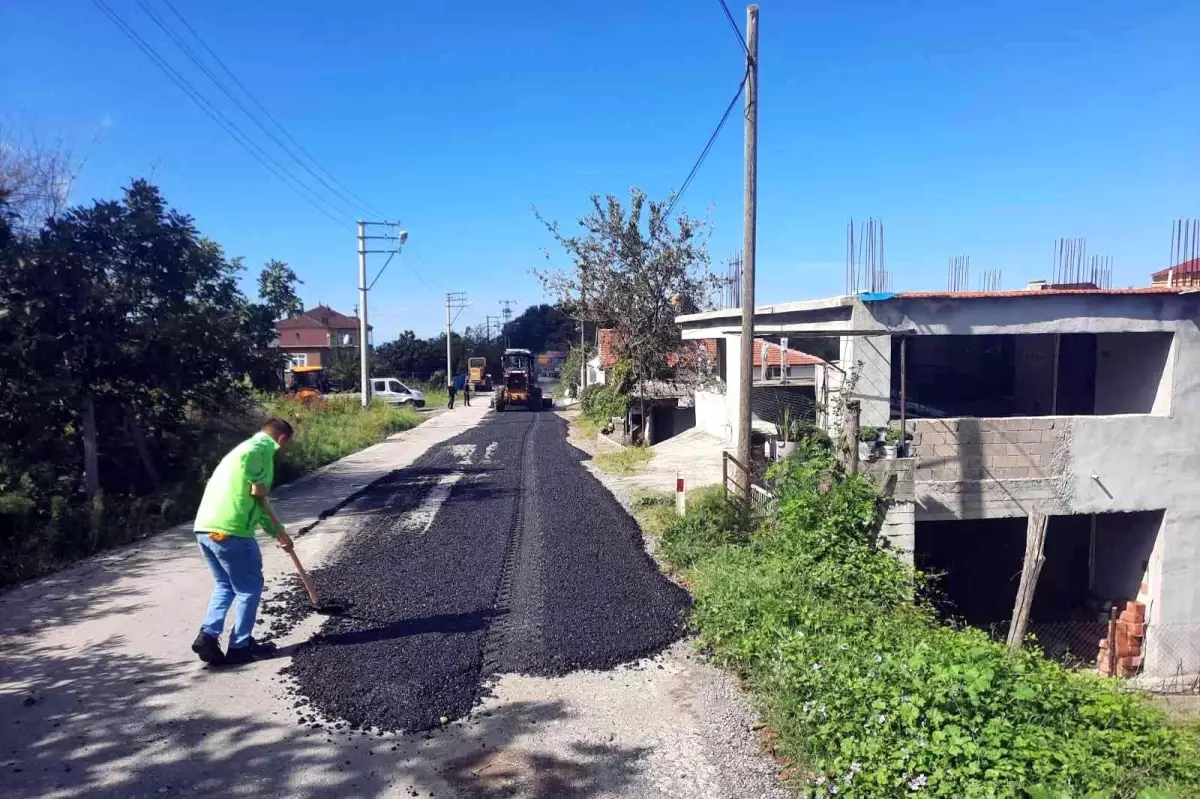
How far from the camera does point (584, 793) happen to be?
12.8 feet

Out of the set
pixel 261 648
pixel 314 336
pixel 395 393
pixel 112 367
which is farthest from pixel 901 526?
pixel 314 336

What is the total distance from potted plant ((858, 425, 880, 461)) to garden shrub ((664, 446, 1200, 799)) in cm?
259

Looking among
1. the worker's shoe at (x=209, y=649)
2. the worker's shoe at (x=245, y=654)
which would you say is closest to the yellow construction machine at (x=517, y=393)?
the worker's shoe at (x=245, y=654)

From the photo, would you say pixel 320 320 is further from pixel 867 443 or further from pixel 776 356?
pixel 867 443

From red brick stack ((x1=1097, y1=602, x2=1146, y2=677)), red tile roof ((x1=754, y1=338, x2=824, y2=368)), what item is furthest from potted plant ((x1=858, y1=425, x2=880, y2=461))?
red tile roof ((x1=754, y1=338, x2=824, y2=368))

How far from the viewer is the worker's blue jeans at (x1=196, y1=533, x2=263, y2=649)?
529cm

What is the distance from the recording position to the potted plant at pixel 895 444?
8.87 m

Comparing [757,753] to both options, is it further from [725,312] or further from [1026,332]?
[725,312]

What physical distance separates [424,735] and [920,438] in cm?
713

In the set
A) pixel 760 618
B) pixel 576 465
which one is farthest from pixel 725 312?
pixel 760 618

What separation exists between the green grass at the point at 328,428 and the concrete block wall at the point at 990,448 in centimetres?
1083

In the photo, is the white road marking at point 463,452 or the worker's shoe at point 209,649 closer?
the worker's shoe at point 209,649

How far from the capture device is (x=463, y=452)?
19.3 m

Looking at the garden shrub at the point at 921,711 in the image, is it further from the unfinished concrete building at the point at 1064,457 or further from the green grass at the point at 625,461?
the green grass at the point at 625,461
